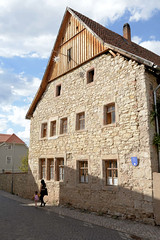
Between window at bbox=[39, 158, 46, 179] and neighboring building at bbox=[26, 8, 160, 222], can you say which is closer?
neighboring building at bbox=[26, 8, 160, 222]

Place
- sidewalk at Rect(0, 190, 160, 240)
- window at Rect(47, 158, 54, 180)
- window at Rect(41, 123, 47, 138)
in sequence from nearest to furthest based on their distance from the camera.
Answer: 1. sidewalk at Rect(0, 190, 160, 240)
2. window at Rect(47, 158, 54, 180)
3. window at Rect(41, 123, 47, 138)

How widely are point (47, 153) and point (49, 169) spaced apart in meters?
1.00

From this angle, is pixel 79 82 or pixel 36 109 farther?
pixel 36 109

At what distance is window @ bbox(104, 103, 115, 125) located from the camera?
32.9 ft

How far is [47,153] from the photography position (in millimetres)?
13414

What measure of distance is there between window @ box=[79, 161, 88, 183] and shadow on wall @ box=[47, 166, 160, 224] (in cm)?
21

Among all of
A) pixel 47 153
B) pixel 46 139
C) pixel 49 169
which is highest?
pixel 46 139

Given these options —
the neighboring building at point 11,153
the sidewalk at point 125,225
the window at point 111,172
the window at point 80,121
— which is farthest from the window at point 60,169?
the neighboring building at point 11,153

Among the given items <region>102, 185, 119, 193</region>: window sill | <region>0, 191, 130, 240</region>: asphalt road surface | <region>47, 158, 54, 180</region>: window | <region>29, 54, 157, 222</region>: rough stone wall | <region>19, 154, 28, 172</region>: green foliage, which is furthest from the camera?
<region>19, 154, 28, 172</region>: green foliage

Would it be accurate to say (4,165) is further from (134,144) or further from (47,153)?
(134,144)

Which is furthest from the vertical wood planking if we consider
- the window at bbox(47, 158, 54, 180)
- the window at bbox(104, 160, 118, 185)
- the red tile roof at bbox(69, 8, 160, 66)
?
the window at bbox(104, 160, 118, 185)

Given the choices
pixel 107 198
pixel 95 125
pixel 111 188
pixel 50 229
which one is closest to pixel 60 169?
pixel 95 125

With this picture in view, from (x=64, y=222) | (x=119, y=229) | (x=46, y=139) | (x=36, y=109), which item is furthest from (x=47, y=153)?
(x=119, y=229)

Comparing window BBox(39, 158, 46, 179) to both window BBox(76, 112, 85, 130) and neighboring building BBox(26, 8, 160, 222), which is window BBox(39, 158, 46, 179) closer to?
neighboring building BBox(26, 8, 160, 222)
